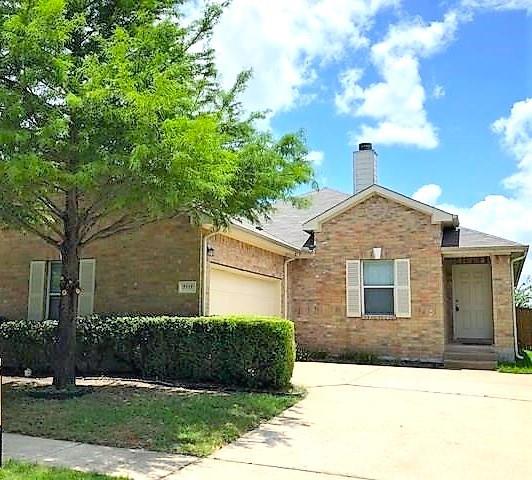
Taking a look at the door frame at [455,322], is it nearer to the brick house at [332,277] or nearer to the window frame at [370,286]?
the brick house at [332,277]

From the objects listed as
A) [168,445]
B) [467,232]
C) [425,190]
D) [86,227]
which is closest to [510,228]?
[425,190]

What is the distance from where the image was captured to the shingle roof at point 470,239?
1592 cm

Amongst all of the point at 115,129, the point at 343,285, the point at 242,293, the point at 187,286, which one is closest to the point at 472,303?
the point at 343,285

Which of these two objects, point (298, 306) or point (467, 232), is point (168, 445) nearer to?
point (298, 306)

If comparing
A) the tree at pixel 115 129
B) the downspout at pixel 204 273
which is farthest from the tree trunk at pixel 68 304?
the downspout at pixel 204 273

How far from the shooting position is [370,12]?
450 inches

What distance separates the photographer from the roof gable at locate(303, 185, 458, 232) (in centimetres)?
1659

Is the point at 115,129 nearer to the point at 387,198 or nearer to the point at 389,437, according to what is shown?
the point at 389,437

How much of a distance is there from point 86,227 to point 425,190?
1846 centimetres

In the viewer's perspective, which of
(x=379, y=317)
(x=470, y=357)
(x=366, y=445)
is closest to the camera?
(x=366, y=445)

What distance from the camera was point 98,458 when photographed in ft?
20.0

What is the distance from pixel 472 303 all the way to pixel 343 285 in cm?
446

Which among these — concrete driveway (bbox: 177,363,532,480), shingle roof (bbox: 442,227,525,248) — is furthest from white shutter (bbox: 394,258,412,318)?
concrete driveway (bbox: 177,363,532,480)

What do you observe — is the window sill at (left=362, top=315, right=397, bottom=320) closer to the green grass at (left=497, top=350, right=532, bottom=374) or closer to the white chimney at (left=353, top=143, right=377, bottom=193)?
the green grass at (left=497, top=350, right=532, bottom=374)
